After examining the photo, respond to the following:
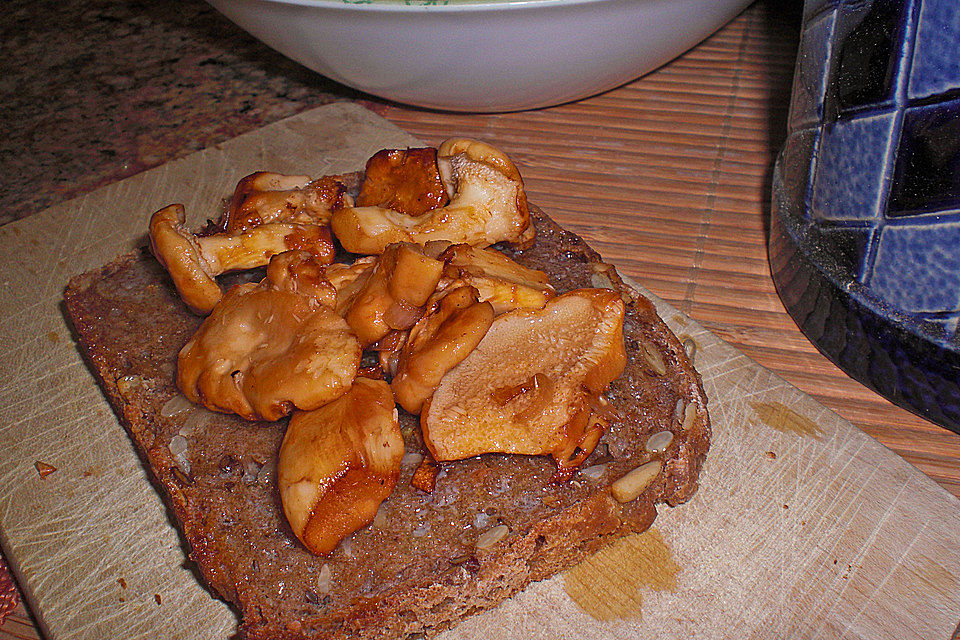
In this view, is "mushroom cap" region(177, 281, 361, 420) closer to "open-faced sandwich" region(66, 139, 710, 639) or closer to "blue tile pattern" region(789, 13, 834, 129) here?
"open-faced sandwich" region(66, 139, 710, 639)

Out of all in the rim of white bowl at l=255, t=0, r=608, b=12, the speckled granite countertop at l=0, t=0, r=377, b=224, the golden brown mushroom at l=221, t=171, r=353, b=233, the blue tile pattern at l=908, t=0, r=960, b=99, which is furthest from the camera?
the speckled granite countertop at l=0, t=0, r=377, b=224

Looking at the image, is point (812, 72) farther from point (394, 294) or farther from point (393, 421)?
point (393, 421)

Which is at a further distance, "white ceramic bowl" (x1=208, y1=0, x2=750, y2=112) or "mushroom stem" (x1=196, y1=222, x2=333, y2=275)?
"white ceramic bowl" (x1=208, y1=0, x2=750, y2=112)

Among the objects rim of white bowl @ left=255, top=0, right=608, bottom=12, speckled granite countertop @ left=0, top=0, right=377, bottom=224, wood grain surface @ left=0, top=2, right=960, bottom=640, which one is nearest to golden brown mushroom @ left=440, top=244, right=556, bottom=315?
wood grain surface @ left=0, top=2, right=960, bottom=640

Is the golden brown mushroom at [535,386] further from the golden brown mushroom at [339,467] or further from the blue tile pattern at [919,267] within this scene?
the blue tile pattern at [919,267]

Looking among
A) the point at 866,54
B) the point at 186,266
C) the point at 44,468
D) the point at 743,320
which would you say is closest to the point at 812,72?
the point at 866,54

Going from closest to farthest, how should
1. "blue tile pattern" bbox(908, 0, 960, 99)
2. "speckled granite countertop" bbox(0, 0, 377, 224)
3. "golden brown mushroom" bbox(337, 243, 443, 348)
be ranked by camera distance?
"blue tile pattern" bbox(908, 0, 960, 99) → "golden brown mushroom" bbox(337, 243, 443, 348) → "speckled granite countertop" bbox(0, 0, 377, 224)

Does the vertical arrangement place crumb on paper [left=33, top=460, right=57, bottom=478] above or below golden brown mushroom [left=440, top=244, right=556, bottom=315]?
below

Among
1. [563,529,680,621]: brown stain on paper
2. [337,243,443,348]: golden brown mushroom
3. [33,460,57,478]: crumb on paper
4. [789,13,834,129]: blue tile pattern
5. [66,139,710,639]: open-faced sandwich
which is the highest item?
[789,13,834,129]: blue tile pattern
